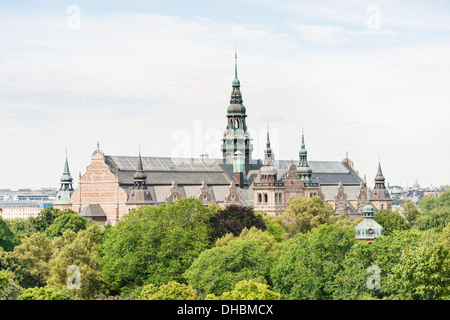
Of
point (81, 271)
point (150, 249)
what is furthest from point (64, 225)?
point (81, 271)

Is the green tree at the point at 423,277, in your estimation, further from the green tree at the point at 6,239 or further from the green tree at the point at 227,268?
the green tree at the point at 6,239

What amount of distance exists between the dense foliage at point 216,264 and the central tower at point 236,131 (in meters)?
69.0

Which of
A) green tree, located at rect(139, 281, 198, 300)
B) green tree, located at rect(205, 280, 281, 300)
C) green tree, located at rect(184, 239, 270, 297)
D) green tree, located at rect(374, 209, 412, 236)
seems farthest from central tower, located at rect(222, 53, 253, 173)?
green tree, located at rect(205, 280, 281, 300)

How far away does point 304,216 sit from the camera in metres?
133

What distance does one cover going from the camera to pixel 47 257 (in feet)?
310

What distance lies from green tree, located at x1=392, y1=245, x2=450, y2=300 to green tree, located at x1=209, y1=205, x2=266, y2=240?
3624 centimetres

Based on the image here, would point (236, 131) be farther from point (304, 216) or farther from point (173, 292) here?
point (173, 292)

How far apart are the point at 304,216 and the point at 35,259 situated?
52424 millimetres

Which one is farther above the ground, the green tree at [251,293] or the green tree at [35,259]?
the green tree at [35,259]

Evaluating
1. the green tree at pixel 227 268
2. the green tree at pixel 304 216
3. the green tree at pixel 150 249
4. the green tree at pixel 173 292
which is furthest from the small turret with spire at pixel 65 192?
the green tree at pixel 173 292

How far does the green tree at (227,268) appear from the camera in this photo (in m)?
68.6

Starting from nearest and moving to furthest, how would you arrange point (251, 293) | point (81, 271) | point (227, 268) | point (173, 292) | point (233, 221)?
point (251, 293) → point (173, 292) → point (227, 268) → point (81, 271) → point (233, 221)

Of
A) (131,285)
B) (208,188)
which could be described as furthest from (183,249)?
(208,188)

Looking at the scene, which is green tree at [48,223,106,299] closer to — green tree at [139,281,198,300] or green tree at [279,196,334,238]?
green tree at [139,281,198,300]
